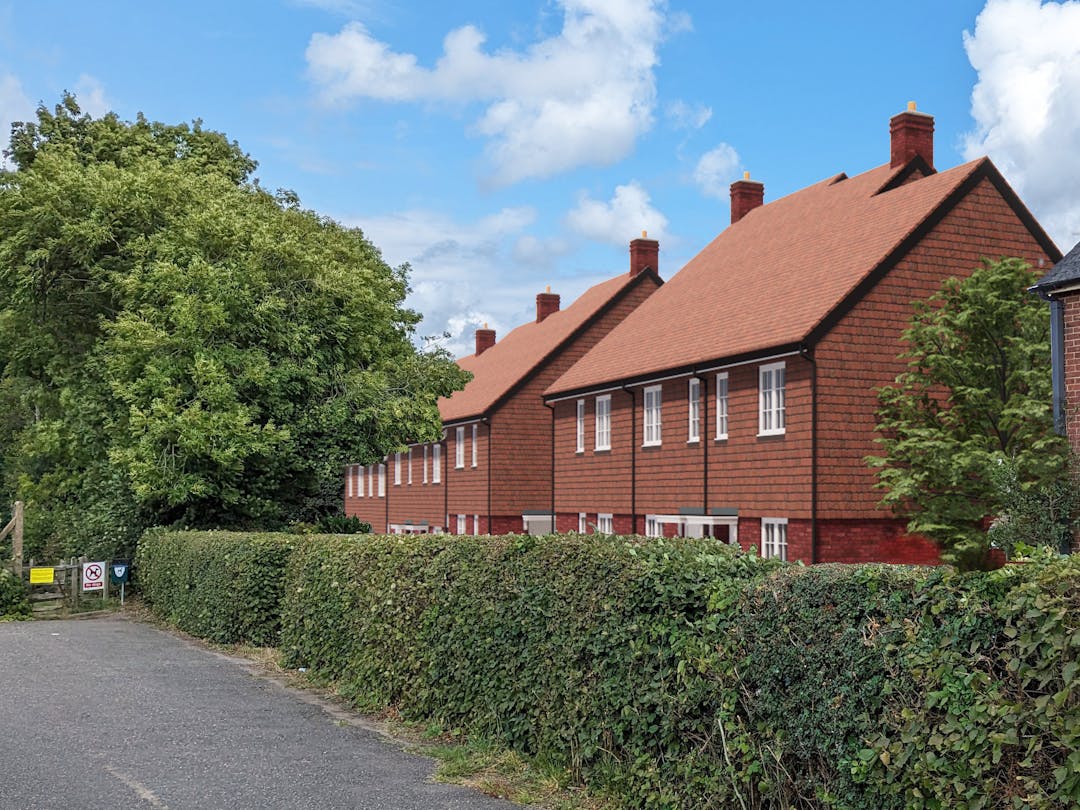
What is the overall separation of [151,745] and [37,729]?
174 cm

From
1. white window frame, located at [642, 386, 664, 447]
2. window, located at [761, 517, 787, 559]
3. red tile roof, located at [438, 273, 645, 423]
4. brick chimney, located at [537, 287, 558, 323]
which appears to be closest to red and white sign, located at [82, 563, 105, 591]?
white window frame, located at [642, 386, 664, 447]

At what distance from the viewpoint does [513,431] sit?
46.8 meters

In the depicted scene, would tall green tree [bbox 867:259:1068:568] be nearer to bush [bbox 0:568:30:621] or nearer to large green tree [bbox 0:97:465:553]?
large green tree [bbox 0:97:465:553]

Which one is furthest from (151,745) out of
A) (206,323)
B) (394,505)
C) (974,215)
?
(394,505)

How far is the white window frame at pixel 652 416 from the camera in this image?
1316 inches

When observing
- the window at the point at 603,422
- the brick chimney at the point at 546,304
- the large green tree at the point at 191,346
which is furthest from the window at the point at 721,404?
the brick chimney at the point at 546,304

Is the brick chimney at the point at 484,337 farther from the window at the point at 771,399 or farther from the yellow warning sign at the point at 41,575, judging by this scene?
the yellow warning sign at the point at 41,575

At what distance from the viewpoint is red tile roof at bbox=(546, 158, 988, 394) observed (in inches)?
1125

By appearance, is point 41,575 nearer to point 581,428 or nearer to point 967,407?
point 581,428

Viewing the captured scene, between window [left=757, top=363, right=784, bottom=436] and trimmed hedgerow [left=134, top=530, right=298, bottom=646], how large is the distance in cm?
1322

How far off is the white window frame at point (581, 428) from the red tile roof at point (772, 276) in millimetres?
791

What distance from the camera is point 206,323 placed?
27.7 m

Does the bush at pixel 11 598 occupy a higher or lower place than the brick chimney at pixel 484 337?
lower

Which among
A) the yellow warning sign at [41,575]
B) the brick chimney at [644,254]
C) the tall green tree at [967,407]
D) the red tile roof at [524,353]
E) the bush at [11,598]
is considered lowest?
the bush at [11,598]
